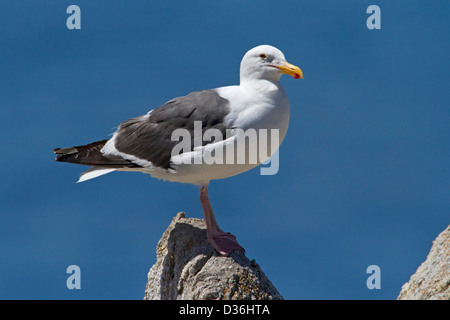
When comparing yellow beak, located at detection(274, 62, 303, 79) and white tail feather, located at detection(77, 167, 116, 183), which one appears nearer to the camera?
yellow beak, located at detection(274, 62, 303, 79)

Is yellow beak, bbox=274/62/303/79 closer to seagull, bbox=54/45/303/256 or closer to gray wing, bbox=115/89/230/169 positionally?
seagull, bbox=54/45/303/256

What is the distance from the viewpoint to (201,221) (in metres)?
11.3

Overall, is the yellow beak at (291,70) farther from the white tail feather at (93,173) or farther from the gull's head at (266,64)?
the white tail feather at (93,173)

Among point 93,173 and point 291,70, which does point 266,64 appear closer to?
point 291,70

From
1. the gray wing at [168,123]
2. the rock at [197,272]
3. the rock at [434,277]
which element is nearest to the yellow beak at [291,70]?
the gray wing at [168,123]

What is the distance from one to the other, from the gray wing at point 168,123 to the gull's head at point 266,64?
644 millimetres

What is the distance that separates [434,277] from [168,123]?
14.4 ft

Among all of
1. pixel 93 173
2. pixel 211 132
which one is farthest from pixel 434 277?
pixel 93 173

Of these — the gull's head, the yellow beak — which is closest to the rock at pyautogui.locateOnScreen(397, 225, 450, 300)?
the yellow beak

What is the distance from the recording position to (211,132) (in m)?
10.1

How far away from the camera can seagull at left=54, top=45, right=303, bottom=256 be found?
10078 mm
